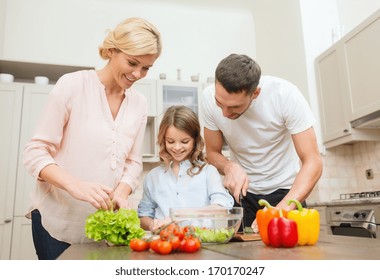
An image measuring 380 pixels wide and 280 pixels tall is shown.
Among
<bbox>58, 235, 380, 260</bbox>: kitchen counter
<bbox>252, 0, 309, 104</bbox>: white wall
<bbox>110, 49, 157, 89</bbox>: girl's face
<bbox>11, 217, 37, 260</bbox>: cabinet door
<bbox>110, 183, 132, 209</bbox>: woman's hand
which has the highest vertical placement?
<bbox>252, 0, 309, 104</bbox>: white wall

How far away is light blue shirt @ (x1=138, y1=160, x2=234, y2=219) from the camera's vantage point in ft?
5.06

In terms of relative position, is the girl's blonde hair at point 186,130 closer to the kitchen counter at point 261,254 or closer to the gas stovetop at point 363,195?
the kitchen counter at point 261,254

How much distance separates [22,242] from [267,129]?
2093 millimetres

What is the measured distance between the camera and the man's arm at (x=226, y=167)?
133cm

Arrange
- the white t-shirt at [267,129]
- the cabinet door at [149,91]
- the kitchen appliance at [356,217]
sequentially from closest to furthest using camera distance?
the white t-shirt at [267,129] → the kitchen appliance at [356,217] → the cabinet door at [149,91]

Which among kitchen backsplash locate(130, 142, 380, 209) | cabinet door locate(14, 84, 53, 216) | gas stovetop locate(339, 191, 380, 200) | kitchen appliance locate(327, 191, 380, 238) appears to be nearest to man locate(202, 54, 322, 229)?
kitchen appliance locate(327, 191, 380, 238)

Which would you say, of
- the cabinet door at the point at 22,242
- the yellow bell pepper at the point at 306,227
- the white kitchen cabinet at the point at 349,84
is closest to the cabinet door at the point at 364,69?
the white kitchen cabinet at the point at 349,84

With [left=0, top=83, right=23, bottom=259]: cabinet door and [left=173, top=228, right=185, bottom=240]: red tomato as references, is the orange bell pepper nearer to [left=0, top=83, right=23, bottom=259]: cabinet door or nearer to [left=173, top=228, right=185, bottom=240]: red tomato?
[left=173, top=228, right=185, bottom=240]: red tomato

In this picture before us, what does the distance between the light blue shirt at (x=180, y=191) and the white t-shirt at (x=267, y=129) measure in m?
0.16

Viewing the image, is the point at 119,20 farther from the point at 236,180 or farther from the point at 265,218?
the point at 265,218

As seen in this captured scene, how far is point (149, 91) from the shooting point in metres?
3.33

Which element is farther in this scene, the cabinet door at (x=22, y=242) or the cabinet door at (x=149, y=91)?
the cabinet door at (x=149, y=91)

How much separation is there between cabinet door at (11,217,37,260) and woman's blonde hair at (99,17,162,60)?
2.07 metres

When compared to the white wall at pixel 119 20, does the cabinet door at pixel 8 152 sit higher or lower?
lower
